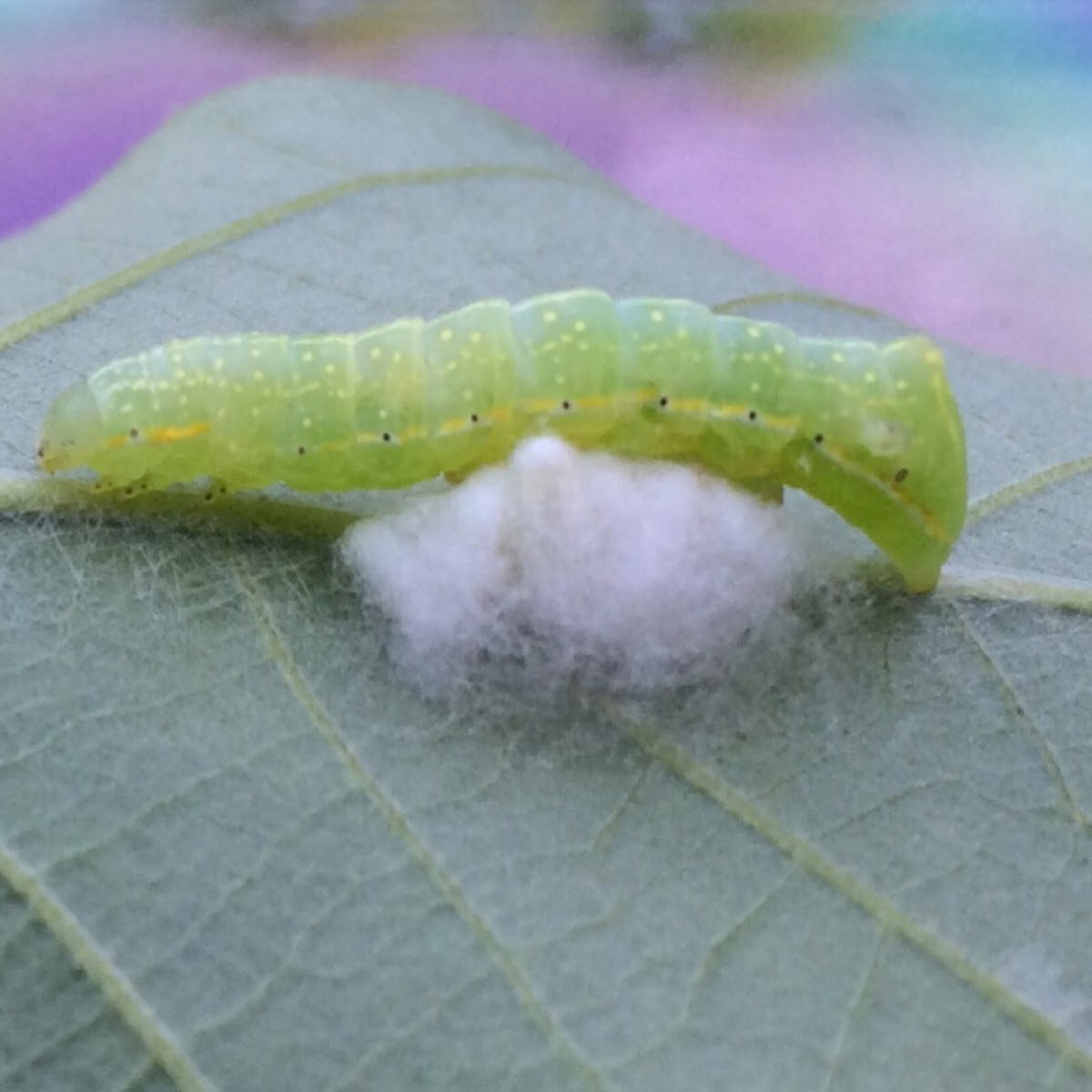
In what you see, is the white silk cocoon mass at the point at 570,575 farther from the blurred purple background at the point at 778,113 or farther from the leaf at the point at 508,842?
the blurred purple background at the point at 778,113

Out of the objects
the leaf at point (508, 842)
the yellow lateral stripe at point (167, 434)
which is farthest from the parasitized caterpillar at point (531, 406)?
the leaf at point (508, 842)

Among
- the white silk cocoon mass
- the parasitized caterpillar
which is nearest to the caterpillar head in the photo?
the parasitized caterpillar

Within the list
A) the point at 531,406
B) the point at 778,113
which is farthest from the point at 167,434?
the point at 778,113

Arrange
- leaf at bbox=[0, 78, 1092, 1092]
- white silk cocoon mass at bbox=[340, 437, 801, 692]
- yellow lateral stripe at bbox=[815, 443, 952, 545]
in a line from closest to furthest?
leaf at bbox=[0, 78, 1092, 1092] < white silk cocoon mass at bbox=[340, 437, 801, 692] < yellow lateral stripe at bbox=[815, 443, 952, 545]

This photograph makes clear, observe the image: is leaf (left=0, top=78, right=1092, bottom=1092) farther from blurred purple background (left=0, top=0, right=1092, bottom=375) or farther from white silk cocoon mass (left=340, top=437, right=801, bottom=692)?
blurred purple background (left=0, top=0, right=1092, bottom=375)

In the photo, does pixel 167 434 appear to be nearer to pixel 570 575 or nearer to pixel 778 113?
pixel 570 575

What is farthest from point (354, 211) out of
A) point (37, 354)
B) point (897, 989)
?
point (897, 989)

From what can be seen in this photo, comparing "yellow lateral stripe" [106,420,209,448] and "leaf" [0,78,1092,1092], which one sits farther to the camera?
"yellow lateral stripe" [106,420,209,448]
